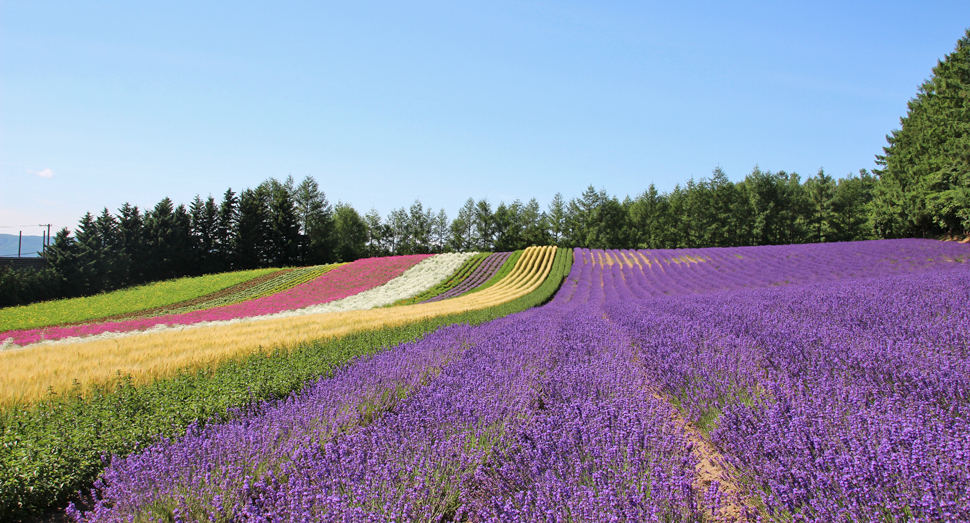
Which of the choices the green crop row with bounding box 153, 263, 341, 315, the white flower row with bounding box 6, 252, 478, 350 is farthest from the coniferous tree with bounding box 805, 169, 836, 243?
the green crop row with bounding box 153, 263, 341, 315

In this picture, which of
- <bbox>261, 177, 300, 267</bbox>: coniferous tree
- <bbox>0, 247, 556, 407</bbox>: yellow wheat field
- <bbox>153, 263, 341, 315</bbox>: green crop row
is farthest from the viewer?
<bbox>261, 177, 300, 267</bbox>: coniferous tree

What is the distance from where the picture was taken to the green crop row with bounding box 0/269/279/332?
66.0 ft

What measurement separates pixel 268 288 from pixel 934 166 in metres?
41.7

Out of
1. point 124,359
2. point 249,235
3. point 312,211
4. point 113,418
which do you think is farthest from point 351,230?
point 113,418

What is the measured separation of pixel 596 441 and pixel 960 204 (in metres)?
30.3

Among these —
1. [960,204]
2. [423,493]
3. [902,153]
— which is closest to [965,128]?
[960,204]

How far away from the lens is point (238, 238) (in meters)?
43.3

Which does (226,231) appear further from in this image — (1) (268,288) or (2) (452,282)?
(2) (452,282)

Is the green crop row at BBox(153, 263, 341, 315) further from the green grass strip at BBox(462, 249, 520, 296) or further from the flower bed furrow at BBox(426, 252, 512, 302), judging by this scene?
the green grass strip at BBox(462, 249, 520, 296)

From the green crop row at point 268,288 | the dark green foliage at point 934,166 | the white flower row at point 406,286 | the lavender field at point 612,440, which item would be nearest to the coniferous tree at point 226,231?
the green crop row at point 268,288

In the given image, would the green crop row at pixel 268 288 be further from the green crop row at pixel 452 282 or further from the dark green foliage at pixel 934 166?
the dark green foliage at pixel 934 166

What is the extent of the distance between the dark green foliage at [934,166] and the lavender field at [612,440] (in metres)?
26.3

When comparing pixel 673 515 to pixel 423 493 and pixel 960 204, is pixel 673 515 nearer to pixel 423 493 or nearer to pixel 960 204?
pixel 423 493

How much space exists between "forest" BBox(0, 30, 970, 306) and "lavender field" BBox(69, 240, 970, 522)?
27373mm
